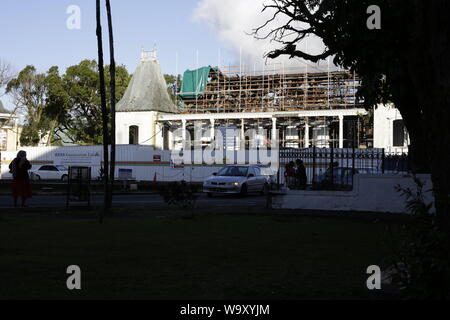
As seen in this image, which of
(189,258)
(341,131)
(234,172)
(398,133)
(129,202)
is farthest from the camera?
(341,131)

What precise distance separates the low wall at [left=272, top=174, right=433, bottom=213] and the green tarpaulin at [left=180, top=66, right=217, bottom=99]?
53.7 metres

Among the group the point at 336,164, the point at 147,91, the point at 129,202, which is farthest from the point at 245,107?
the point at 336,164

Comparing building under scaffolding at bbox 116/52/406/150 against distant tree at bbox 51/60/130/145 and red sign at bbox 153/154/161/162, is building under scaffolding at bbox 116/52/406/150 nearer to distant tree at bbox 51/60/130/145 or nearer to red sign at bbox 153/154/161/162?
distant tree at bbox 51/60/130/145

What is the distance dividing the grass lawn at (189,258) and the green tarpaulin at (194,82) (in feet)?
194

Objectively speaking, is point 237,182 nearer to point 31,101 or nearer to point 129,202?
point 129,202

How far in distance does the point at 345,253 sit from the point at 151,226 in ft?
18.1

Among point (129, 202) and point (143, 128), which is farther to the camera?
point (143, 128)

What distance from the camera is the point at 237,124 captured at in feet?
223

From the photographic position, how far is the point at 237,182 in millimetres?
29781

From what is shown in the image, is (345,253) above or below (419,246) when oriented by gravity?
below

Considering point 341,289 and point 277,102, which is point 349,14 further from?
point 277,102

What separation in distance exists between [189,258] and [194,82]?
219 ft

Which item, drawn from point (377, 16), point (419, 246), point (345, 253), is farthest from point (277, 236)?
point (419, 246)

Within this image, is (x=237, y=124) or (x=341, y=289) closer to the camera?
(x=341, y=289)
